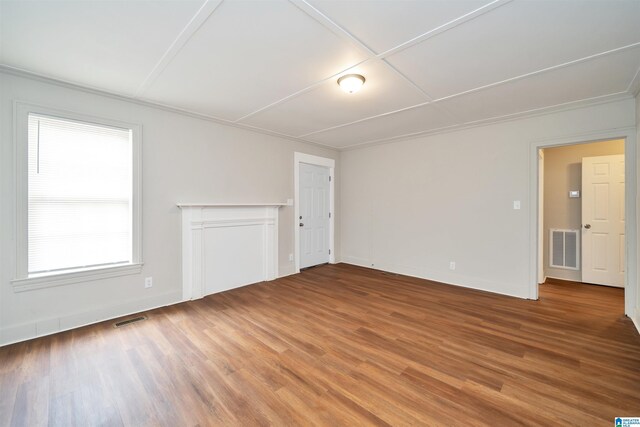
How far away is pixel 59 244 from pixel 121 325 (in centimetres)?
107

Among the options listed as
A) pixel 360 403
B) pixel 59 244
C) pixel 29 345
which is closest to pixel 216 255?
pixel 59 244

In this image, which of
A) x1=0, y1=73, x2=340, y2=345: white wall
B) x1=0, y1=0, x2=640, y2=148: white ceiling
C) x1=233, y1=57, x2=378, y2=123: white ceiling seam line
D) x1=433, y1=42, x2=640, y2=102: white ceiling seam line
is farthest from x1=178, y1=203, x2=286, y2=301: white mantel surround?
x1=433, y1=42, x2=640, y2=102: white ceiling seam line

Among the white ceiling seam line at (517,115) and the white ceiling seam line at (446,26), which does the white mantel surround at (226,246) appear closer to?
the white ceiling seam line at (517,115)

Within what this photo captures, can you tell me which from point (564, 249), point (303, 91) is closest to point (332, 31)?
point (303, 91)

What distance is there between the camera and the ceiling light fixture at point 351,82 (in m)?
2.51

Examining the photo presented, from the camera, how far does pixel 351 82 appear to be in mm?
2543

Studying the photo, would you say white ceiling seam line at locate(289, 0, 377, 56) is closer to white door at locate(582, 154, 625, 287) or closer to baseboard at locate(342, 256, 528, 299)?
baseboard at locate(342, 256, 528, 299)

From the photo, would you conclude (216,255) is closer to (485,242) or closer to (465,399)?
(465,399)

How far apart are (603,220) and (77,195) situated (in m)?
7.31

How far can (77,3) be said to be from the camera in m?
1.64

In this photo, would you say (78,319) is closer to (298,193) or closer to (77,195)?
(77,195)

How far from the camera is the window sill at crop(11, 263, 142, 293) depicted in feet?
8.32

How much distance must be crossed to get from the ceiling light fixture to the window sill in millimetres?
3168

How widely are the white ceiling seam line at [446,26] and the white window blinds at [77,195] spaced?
311 centimetres
